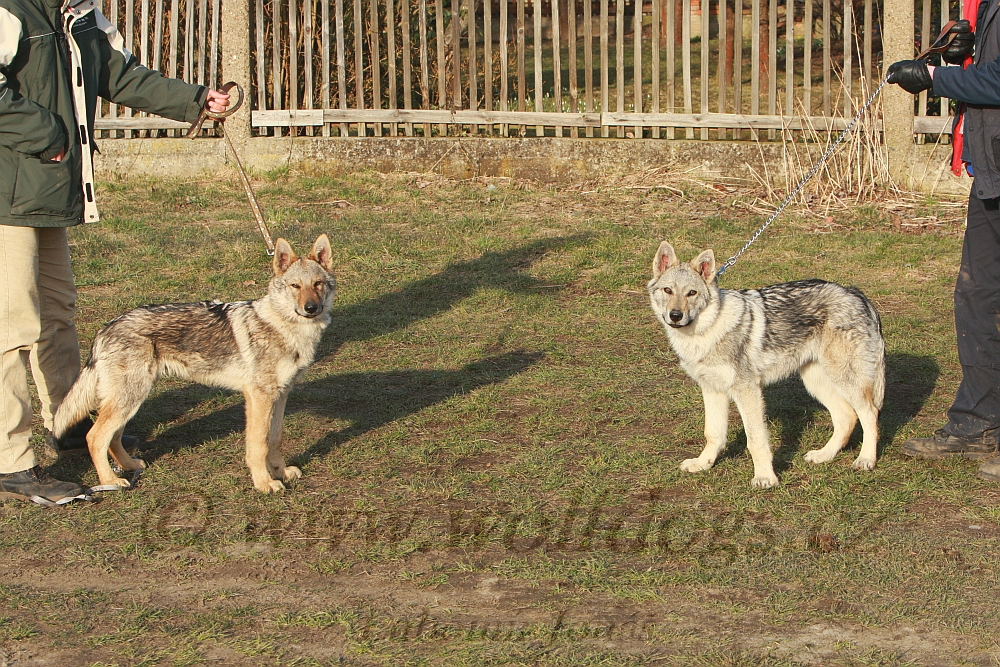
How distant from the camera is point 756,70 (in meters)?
12.2

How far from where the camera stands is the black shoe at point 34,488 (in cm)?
532

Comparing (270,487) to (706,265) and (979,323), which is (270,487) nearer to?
(706,265)

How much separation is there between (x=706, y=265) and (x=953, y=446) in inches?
71.0

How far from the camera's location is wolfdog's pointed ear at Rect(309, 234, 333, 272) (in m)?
5.88

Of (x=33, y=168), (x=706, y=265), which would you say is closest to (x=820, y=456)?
(x=706, y=265)

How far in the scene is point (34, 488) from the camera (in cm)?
533

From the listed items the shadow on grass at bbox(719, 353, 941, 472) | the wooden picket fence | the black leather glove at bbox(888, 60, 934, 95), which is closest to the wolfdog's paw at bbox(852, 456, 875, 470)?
the shadow on grass at bbox(719, 353, 941, 472)

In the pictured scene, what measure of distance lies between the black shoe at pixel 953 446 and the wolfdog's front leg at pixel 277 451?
11.8 ft

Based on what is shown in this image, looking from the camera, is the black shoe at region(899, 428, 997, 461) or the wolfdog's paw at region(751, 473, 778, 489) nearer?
the wolfdog's paw at region(751, 473, 778, 489)

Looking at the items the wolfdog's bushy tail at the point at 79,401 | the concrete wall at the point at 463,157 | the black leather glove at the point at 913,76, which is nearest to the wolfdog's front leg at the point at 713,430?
the black leather glove at the point at 913,76

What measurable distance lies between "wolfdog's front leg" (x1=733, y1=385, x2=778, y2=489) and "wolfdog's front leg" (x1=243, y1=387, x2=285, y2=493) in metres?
2.57

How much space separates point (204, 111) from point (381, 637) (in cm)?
354

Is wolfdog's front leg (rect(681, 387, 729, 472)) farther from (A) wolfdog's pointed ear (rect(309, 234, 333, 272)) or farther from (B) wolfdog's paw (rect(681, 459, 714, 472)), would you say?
(A) wolfdog's pointed ear (rect(309, 234, 333, 272))

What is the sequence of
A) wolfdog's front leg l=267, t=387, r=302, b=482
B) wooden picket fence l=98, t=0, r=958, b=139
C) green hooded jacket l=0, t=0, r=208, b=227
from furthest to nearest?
wooden picket fence l=98, t=0, r=958, b=139, wolfdog's front leg l=267, t=387, r=302, b=482, green hooded jacket l=0, t=0, r=208, b=227
